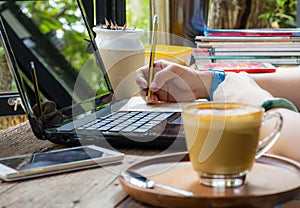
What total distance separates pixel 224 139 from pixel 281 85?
67cm

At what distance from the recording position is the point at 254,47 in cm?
168

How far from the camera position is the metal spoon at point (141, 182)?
2.20 ft

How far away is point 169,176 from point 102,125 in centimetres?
30

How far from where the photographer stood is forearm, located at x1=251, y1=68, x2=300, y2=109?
128 centimetres

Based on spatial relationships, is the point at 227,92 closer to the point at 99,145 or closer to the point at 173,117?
the point at 173,117

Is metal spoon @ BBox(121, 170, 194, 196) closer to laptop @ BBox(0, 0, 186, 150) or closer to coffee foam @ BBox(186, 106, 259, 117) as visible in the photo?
coffee foam @ BBox(186, 106, 259, 117)

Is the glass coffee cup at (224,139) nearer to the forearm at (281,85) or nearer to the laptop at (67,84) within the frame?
the laptop at (67,84)

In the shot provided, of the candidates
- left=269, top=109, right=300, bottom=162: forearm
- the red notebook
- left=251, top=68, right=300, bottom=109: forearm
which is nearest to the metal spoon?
left=269, top=109, right=300, bottom=162: forearm

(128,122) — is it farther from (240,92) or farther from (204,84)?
(204,84)

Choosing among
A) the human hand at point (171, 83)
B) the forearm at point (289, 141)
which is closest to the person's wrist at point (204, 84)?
the human hand at point (171, 83)

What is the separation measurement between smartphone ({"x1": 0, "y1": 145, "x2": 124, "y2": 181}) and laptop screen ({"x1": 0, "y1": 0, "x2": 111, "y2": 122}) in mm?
169

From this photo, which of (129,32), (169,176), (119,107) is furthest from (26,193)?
(129,32)

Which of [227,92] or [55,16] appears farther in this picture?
[55,16]

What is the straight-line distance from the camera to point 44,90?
1055 millimetres
